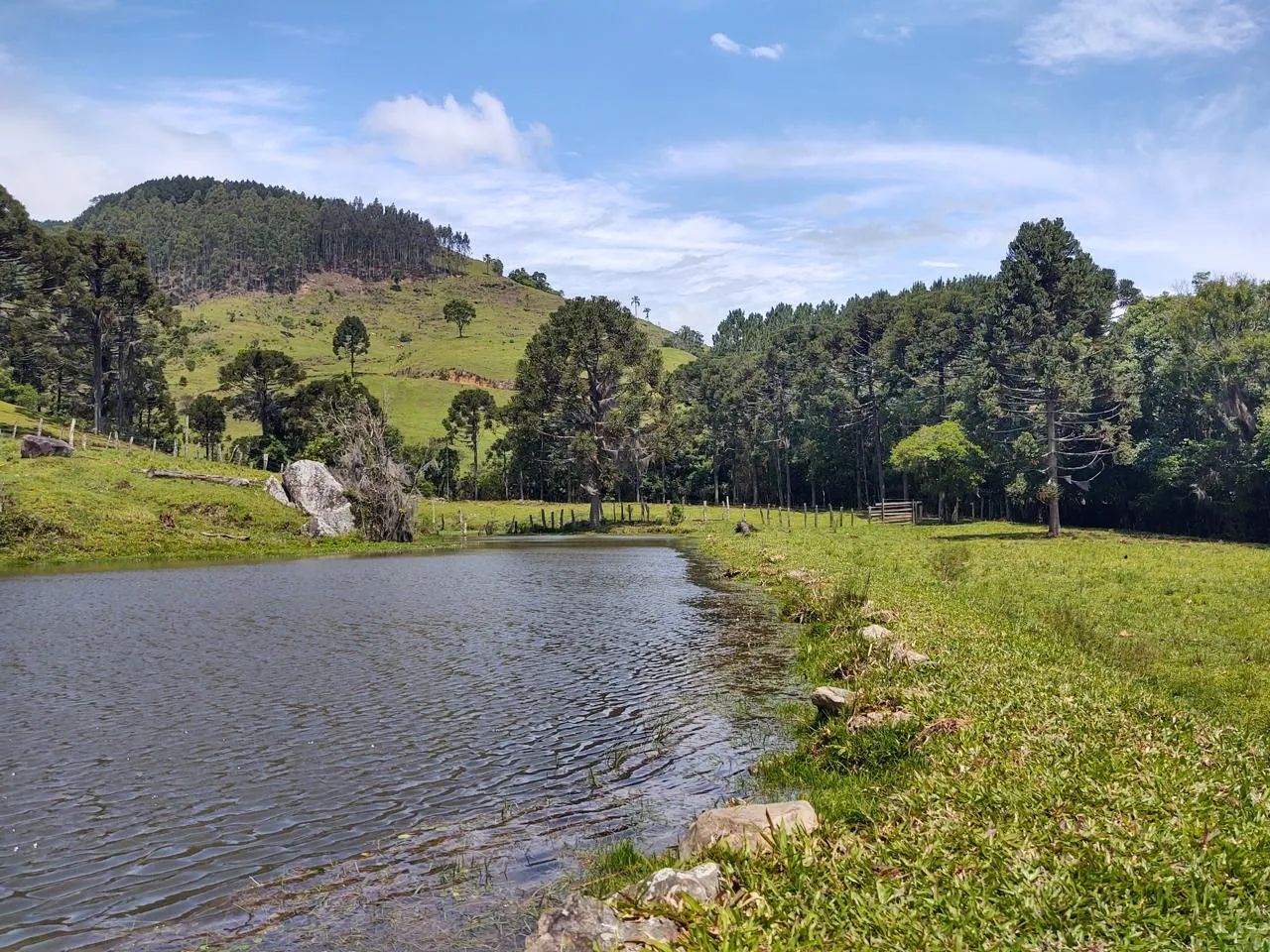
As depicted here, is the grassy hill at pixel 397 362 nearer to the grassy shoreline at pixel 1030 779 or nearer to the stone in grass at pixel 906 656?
the grassy shoreline at pixel 1030 779

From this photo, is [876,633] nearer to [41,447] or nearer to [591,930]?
[591,930]

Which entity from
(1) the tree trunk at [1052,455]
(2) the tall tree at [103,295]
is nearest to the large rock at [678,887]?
(1) the tree trunk at [1052,455]

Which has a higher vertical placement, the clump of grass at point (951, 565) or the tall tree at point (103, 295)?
the tall tree at point (103, 295)

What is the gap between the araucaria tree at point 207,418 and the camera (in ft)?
337

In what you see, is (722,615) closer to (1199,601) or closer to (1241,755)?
(1199,601)

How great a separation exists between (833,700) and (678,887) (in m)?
7.15

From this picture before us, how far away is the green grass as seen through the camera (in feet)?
21.3

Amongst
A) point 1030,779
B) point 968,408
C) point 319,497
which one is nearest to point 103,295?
point 319,497

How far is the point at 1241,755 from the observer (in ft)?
32.7

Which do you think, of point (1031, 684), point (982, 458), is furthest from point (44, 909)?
point (982, 458)

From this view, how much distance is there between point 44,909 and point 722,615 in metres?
20.9

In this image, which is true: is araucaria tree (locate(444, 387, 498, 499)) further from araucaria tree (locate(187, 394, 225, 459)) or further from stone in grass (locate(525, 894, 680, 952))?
stone in grass (locate(525, 894, 680, 952))

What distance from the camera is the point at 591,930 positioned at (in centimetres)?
679

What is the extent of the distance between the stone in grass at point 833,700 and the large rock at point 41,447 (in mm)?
64620
